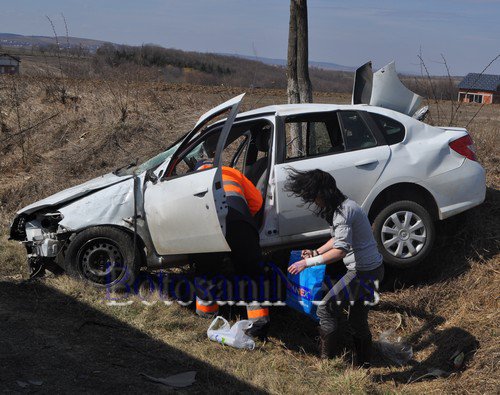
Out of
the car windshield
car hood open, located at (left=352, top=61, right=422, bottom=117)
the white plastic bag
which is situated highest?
car hood open, located at (left=352, top=61, right=422, bottom=117)

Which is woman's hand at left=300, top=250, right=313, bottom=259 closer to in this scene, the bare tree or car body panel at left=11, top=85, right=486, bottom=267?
car body panel at left=11, top=85, right=486, bottom=267

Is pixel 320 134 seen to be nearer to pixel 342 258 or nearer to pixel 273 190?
pixel 273 190

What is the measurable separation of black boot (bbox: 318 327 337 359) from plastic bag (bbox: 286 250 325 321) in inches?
9.4

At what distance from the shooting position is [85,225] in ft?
22.5

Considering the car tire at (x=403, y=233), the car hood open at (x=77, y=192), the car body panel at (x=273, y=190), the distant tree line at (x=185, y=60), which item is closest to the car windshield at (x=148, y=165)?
the car body panel at (x=273, y=190)

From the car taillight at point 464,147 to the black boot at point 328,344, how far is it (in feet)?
8.65

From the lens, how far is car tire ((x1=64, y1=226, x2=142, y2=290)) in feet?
22.4

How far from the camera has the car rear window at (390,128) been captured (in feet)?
23.0

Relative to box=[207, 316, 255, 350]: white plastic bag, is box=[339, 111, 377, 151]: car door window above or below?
above

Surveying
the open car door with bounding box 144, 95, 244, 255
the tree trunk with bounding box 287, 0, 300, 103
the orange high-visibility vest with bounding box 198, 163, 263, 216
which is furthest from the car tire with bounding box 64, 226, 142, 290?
the tree trunk with bounding box 287, 0, 300, 103

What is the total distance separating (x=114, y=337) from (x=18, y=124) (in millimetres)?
10369

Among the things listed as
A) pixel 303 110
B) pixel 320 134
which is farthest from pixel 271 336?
pixel 303 110

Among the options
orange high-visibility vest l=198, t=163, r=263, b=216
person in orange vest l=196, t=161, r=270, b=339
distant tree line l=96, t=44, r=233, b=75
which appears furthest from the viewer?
distant tree line l=96, t=44, r=233, b=75

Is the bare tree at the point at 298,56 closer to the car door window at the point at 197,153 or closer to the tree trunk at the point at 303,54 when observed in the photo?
the tree trunk at the point at 303,54
